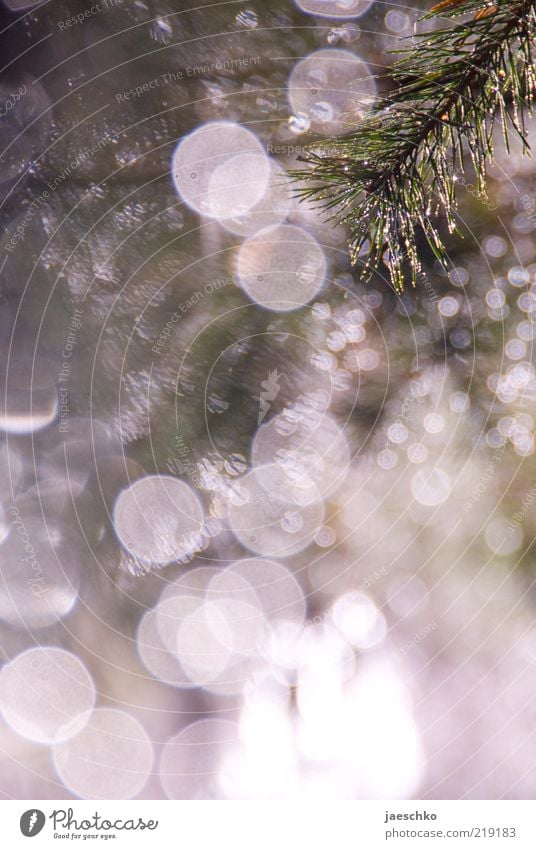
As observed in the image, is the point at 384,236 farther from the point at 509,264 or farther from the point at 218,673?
the point at 218,673

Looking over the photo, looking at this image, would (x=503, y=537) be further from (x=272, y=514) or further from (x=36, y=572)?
(x=36, y=572)

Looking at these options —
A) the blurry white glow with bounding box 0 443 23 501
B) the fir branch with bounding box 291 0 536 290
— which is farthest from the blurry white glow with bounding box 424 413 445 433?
the blurry white glow with bounding box 0 443 23 501

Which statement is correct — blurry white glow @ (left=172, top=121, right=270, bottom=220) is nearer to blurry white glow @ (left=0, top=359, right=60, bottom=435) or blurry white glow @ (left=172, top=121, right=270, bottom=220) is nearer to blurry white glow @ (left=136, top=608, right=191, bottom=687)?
blurry white glow @ (left=0, top=359, right=60, bottom=435)

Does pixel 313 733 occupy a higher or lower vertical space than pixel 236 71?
lower

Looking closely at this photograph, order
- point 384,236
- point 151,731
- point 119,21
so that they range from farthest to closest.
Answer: point 151,731
point 119,21
point 384,236

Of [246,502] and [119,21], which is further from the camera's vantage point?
[246,502]

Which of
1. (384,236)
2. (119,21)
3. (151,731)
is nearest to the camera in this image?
(384,236)

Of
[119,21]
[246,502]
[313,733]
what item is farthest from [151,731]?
[119,21]
